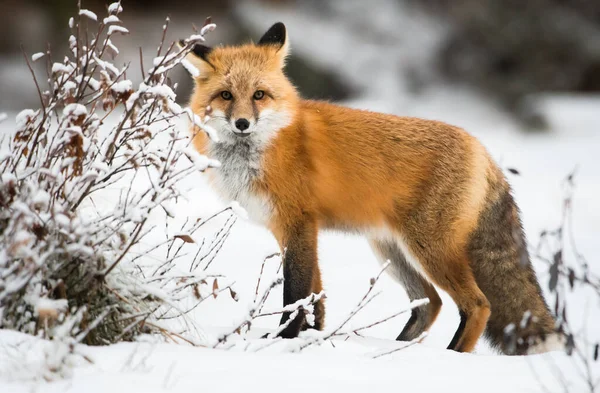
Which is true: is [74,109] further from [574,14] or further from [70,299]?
[574,14]

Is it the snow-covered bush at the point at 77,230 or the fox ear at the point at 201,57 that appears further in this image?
the fox ear at the point at 201,57

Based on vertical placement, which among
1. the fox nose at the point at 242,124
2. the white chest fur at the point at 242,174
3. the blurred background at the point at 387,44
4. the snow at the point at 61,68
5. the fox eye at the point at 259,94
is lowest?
the white chest fur at the point at 242,174

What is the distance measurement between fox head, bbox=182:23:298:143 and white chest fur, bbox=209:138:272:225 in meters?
0.06

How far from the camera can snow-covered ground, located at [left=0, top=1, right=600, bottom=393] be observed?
201 cm

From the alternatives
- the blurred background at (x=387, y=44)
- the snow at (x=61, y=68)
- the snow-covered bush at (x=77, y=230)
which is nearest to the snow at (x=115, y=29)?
the snow-covered bush at (x=77, y=230)

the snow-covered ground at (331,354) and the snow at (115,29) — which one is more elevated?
the snow at (115,29)

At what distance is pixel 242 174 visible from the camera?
3.49 metres

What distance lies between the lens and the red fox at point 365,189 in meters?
3.43

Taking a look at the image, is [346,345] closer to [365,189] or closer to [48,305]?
[365,189]

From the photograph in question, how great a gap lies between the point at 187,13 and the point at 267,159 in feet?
30.7

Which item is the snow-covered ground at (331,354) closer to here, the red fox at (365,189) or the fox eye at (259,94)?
the red fox at (365,189)

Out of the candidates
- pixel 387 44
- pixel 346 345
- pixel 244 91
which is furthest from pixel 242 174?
pixel 387 44

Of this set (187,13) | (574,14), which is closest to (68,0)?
(187,13)

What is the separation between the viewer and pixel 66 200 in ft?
7.68
